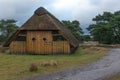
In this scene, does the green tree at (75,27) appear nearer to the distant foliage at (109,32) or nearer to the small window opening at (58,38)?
the distant foliage at (109,32)

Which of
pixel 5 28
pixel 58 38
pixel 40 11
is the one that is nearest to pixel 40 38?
pixel 58 38

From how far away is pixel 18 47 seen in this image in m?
48.7

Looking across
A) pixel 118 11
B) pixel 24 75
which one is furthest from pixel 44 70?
pixel 118 11

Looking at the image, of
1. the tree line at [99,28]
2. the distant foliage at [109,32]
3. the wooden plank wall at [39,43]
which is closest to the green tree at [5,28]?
the tree line at [99,28]

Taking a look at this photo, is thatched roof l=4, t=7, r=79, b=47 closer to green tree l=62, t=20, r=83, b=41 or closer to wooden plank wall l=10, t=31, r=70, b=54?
wooden plank wall l=10, t=31, r=70, b=54

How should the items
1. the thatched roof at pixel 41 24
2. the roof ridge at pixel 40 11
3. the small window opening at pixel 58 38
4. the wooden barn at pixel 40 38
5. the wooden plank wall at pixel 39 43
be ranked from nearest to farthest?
the thatched roof at pixel 41 24 < the wooden barn at pixel 40 38 < the small window opening at pixel 58 38 < the wooden plank wall at pixel 39 43 < the roof ridge at pixel 40 11

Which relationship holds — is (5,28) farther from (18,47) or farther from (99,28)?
(18,47)

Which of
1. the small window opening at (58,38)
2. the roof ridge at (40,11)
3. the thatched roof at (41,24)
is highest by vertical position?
the roof ridge at (40,11)

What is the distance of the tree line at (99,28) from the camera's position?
77.4m

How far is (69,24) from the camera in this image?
91812mm

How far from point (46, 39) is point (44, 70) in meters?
23.3

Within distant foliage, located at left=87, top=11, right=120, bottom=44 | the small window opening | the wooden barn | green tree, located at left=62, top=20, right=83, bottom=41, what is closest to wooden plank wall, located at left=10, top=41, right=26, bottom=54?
the wooden barn

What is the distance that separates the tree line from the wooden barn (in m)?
22.9

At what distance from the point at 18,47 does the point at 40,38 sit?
11.6 feet
